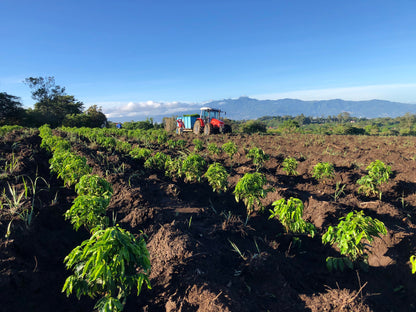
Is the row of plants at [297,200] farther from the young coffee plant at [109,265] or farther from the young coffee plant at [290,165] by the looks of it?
the young coffee plant at [109,265]

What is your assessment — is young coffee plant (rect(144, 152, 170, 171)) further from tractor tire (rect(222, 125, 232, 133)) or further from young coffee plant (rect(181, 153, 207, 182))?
tractor tire (rect(222, 125, 232, 133))

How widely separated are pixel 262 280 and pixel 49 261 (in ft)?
11.9

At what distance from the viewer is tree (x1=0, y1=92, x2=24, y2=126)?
124 feet

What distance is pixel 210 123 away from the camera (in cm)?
2394

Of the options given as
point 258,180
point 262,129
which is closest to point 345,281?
point 258,180

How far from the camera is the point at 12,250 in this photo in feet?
11.1

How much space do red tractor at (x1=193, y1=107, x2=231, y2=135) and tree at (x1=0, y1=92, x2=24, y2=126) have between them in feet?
124

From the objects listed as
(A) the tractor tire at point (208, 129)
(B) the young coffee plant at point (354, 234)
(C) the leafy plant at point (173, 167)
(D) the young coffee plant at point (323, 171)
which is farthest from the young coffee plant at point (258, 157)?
(A) the tractor tire at point (208, 129)

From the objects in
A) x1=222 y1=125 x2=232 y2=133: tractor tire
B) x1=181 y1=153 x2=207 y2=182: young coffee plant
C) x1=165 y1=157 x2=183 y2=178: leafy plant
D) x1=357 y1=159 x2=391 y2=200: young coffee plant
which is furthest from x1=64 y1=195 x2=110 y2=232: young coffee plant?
x1=222 y1=125 x2=232 y2=133: tractor tire

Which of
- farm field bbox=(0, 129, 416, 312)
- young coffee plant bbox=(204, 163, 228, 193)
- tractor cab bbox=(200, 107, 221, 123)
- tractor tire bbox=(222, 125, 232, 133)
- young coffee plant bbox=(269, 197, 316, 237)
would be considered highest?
tractor cab bbox=(200, 107, 221, 123)

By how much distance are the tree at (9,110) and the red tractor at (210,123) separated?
3785 centimetres

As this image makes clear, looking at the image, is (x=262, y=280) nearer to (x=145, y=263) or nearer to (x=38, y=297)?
(x=145, y=263)

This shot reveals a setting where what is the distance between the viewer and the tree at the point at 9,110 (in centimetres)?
3791

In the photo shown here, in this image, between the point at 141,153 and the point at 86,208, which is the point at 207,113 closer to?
the point at 141,153
